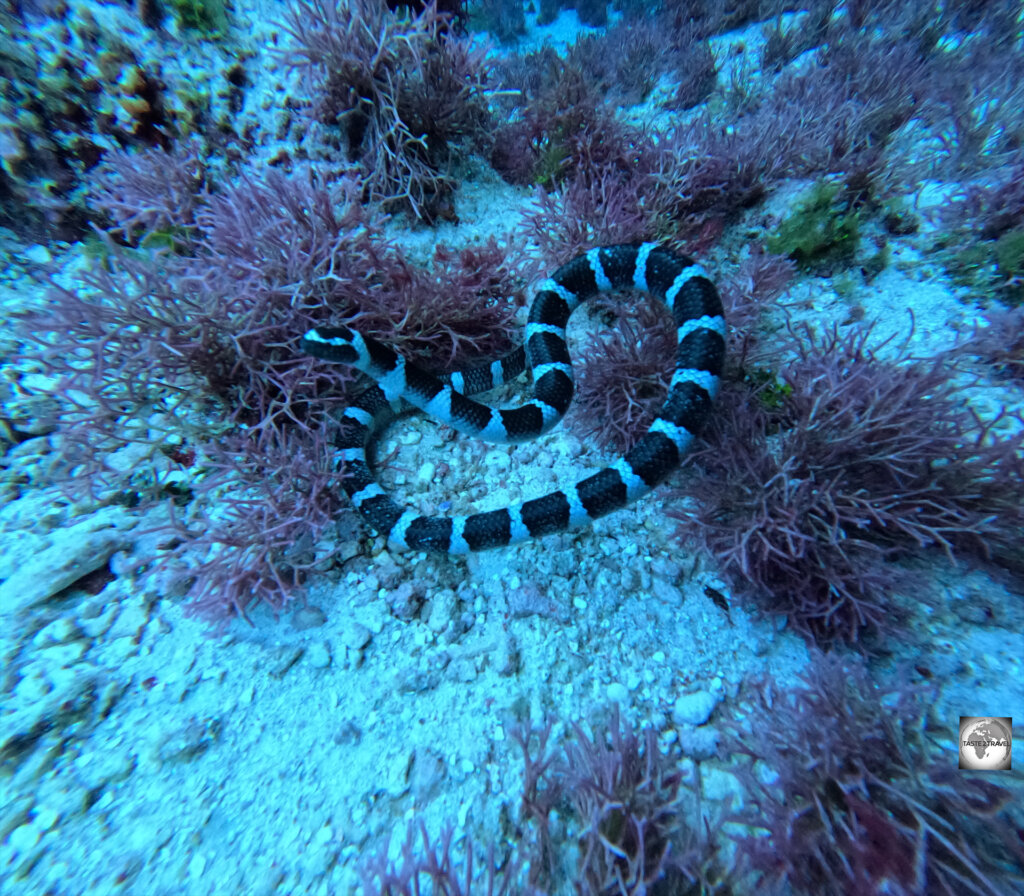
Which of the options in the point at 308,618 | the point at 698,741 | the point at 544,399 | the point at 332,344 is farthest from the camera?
the point at 544,399

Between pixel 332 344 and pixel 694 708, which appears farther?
pixel 332 344

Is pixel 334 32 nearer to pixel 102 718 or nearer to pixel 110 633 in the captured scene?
pixel 110 633

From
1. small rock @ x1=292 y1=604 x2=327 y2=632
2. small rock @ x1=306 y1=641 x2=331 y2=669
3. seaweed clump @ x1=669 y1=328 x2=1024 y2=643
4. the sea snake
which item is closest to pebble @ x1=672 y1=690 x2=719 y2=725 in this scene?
seaweed clump @ x1=669 y1=328 x2=1024 y2=643

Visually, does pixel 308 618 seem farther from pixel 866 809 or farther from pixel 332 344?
pixel 866 809

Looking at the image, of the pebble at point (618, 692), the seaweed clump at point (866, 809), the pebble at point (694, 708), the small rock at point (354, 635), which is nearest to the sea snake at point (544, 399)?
the small rock at point (354, 635)

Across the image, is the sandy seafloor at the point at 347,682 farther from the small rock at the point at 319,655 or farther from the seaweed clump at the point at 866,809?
the seaweed clump at the point at 866,809

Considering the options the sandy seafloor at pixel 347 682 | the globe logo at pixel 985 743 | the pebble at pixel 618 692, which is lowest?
the globe logo at pixel 985 743

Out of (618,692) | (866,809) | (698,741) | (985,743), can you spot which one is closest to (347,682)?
(618,692)

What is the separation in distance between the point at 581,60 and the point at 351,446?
7434mm

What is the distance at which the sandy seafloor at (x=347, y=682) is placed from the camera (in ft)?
5.55

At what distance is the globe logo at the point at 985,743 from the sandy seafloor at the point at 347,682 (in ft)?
0.24

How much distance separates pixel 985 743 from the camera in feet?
5.27

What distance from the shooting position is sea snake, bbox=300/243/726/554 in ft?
8.04

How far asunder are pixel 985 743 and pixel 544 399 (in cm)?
245
